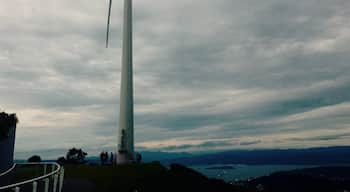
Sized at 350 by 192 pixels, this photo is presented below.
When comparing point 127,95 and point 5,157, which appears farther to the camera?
point 127,95

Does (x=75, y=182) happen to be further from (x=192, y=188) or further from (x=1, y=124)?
(x=192, y=188)

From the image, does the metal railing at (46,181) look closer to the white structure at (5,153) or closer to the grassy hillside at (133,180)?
the white structure at (5,153)

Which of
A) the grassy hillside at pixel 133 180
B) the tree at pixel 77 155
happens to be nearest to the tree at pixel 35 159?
the tree at pixel 77 155

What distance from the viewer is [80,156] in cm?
6531

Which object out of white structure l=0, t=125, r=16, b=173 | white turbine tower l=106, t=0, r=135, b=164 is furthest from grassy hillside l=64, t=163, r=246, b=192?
white turbine tower l=106, t=0, r=135, b=164

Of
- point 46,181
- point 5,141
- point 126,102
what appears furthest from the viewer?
point 126,102

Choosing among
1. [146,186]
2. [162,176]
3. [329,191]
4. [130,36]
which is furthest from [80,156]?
[329,191]

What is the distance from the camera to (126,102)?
184 ft

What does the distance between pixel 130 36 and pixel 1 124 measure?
32.5 metres

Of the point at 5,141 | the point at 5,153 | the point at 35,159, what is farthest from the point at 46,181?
the point at 35,159

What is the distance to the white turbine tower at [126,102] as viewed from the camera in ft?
177

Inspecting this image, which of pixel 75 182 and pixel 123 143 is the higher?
pixel 123 143

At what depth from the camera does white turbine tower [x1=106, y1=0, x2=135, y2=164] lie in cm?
5384

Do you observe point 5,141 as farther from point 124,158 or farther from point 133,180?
point 124,158
